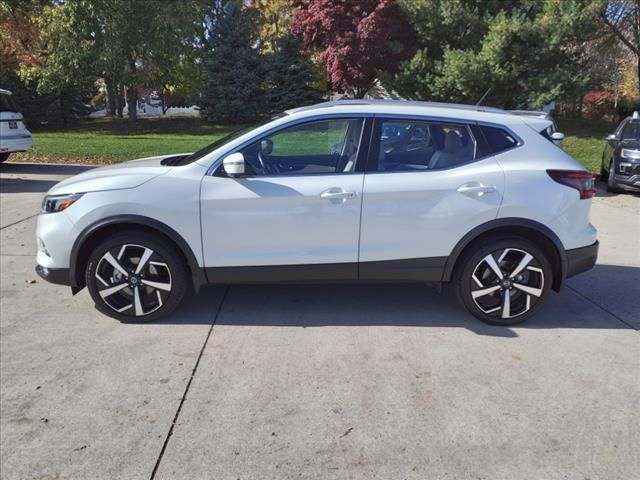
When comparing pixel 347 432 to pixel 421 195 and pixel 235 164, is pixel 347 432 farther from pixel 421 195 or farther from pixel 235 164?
pixel 235 164

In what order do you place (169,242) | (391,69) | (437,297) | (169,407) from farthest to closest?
(391,69) → (437,297) → (169,242) → (169,407)

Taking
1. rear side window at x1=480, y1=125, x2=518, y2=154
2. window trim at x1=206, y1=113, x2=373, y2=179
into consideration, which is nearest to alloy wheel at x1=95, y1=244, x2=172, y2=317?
window trim at x1=206, y1=113, x2=373, y2=179

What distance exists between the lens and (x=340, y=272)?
4246 mm

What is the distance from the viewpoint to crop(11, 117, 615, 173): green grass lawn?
49.9ft

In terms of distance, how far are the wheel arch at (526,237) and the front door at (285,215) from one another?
78cm

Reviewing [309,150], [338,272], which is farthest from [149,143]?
[338,272]

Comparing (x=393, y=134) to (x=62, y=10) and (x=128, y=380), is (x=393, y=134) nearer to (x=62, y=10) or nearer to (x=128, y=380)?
(x=128, y=380)

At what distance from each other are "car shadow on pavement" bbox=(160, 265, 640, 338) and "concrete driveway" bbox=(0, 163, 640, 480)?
2 centimetres

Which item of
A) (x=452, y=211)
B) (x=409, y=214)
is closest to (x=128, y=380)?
(x=409, y=214)

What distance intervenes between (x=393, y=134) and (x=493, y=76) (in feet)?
45.1

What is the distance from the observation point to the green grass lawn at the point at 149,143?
1520cm

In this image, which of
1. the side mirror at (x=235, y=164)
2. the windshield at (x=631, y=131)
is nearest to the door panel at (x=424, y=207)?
the side mirror at (x=235, y=164)

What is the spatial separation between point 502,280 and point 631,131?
862cm

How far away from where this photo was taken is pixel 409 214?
4.14m
